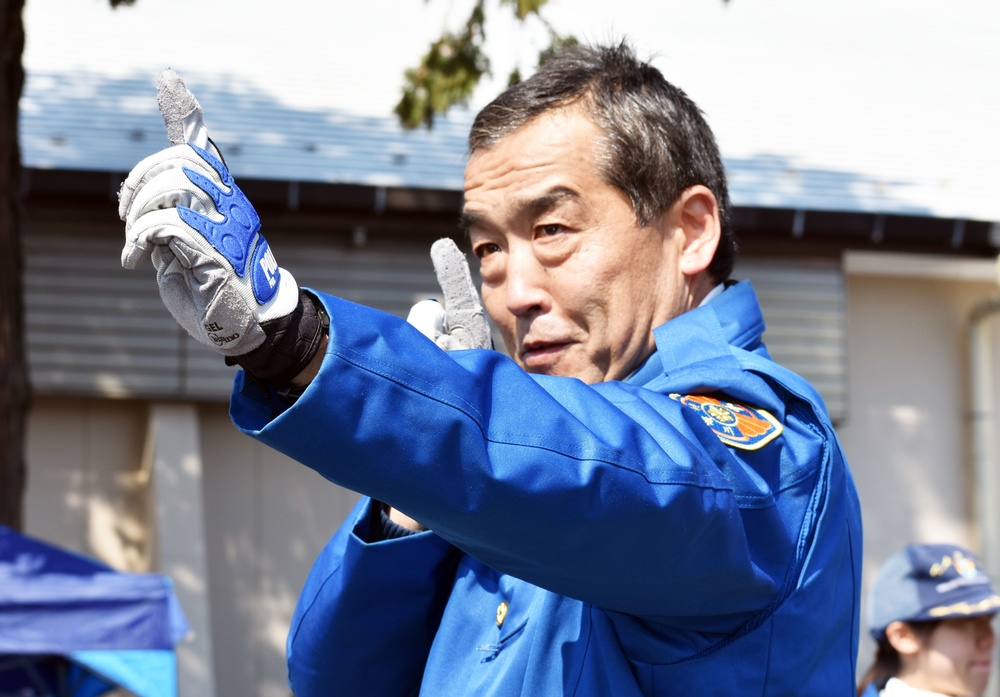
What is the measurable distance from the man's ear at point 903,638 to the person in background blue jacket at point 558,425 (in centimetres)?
212

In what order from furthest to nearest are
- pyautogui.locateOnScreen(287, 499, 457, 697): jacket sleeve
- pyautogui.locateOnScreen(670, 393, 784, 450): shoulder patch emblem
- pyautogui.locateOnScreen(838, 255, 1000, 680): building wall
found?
1. pyautogui.locateOnScreen(838, 255, 1000, 680): building wall
2. pyautogui.locateOnScreen(287, 499, 457, 697): jacket sleeve
3. pyautogui.locateOnScreen(670, 393, 784, 450): shoulder patch emblem

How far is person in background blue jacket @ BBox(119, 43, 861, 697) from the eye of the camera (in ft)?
4.10

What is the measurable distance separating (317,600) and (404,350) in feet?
2.59

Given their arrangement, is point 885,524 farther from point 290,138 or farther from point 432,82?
point 290,138

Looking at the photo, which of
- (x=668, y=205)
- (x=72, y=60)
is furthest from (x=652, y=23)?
(x=668, y=205)

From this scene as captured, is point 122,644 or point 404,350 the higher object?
point 404,350

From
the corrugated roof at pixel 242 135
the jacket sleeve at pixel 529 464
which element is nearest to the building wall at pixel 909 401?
the corrugated roof at pixel 242 135

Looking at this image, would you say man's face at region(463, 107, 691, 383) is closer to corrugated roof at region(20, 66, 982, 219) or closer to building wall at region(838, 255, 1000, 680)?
corrugated roof at region(20, 66, 982, 219)

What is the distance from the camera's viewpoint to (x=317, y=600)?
1957 mm

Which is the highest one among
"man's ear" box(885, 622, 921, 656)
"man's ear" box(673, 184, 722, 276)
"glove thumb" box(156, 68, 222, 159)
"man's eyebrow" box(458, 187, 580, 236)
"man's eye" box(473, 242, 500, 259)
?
"glove thumb" box(156, 68, 222, 159)

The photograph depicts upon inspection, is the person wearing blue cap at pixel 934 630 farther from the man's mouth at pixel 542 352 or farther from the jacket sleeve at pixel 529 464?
the jacket sleeve at pixel 529 464

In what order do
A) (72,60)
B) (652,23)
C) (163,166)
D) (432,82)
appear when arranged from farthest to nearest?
(652,23) < (72,60) < (432,82) < (163,166)

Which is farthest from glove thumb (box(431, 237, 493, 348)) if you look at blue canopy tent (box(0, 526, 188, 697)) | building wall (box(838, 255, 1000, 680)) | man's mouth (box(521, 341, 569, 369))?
building wall (box(838, 255, 1000, 680))

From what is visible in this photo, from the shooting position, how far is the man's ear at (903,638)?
3.72 m
